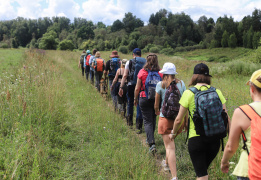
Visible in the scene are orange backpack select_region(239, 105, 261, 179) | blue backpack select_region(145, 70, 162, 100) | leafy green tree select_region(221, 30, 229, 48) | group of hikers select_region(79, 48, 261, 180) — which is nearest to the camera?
orange backpack select_region(239, 105, 261, 179)

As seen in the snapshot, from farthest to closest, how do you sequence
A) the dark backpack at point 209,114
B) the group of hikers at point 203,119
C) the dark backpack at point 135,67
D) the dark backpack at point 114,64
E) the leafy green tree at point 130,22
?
the leafy green tree at point 130,22
the dark backpack at point 114,64
the dark backpack at point 135,67
the dark backpack at point 209,114
the group of hikers at point 203,119

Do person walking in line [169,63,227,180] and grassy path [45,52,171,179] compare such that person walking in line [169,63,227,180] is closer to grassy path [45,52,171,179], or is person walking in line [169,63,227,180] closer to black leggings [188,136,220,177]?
black leggings [188,136,220,177]

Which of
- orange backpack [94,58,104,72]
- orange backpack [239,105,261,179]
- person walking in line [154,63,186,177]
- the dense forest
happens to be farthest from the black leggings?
the dense forest

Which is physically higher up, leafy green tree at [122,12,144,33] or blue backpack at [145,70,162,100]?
leafy green tree at [122,12,144,33]

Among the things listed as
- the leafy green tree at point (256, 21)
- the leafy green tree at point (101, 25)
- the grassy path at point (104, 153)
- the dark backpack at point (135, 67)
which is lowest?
the grassy path at point (104, 153)

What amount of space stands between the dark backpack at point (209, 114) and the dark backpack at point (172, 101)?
729 mm

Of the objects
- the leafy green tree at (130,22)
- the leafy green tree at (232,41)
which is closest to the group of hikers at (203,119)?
the leafy green tree at (232,41)

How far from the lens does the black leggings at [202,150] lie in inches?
106

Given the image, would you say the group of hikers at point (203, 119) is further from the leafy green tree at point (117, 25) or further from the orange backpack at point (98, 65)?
the leafy green tree at point (117, 25)

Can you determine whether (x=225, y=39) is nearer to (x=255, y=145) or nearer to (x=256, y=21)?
(x=256, y=21)

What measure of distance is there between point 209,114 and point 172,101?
0.87m

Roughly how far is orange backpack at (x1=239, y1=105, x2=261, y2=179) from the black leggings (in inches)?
36.3

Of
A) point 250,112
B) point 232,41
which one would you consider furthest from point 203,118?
point 232,41

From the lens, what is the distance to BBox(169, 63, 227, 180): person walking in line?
255 centimetres
